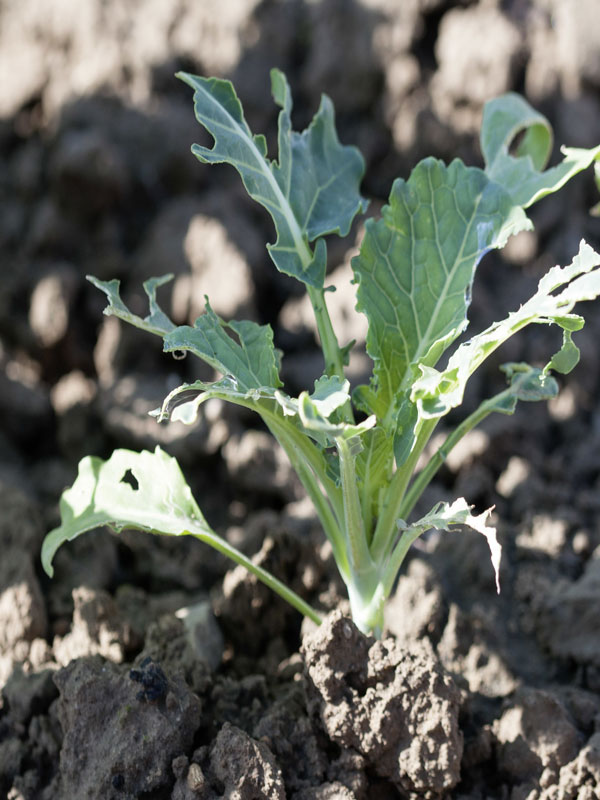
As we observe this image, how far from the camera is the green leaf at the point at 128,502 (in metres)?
1.27

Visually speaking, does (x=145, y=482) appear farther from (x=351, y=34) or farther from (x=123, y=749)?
(x=351, y=34)

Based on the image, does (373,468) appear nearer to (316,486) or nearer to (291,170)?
(316,486)

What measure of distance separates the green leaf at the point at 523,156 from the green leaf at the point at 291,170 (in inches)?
10.4

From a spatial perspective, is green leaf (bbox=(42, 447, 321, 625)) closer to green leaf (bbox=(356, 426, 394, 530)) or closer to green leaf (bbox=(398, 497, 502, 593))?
green leaf (bbox=(356, 426, 394, 530))

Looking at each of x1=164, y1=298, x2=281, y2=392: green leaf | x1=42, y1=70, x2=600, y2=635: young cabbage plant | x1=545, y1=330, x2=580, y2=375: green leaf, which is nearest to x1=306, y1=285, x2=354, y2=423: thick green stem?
x1=42, y1=70, x2=600, y2=635: young cabbage plant

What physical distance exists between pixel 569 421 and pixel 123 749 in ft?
4.57

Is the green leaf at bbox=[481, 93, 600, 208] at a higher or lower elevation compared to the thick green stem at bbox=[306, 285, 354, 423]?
higher

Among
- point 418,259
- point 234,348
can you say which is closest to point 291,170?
point 418,259

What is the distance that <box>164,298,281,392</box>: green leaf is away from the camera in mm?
1154

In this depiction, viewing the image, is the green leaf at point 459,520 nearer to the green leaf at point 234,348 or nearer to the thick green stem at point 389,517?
the thick green stem at point 389,517

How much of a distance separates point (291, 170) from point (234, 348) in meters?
0.41

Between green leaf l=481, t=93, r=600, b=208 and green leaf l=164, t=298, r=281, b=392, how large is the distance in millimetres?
520

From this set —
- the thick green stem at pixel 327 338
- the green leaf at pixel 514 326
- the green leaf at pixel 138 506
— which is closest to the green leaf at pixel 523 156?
the green leaf at pixel 514 326

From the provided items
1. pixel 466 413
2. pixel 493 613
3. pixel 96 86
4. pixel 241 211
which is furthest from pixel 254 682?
pixel 96 86
